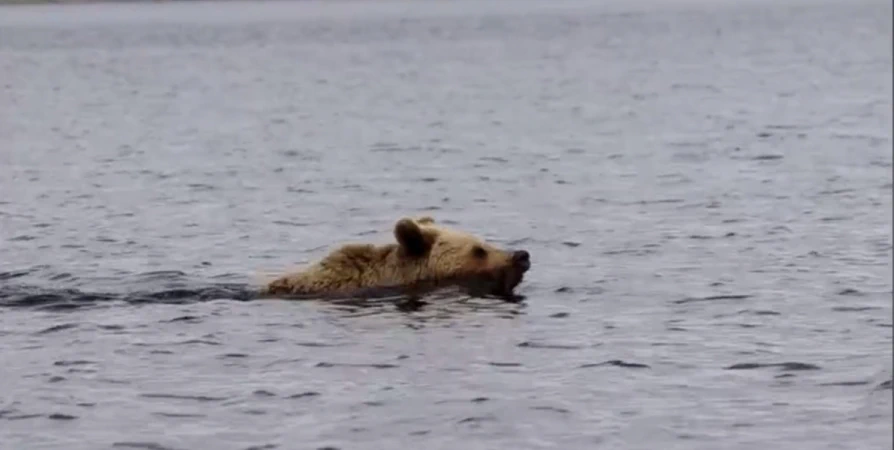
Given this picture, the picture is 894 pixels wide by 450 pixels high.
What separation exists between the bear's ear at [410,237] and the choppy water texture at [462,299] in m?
0.54

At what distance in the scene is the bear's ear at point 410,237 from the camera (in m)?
16.5

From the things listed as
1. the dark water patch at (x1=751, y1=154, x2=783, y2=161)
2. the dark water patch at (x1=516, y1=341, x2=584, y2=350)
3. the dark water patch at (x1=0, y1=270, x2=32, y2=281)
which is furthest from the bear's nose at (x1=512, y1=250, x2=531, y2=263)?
the dark water patch at (x1=751, y1=154, x2=783, y2=161)

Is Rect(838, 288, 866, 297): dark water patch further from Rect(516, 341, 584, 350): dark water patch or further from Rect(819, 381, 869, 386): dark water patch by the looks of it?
Rect(819, 381, 869, 386): dark water patch

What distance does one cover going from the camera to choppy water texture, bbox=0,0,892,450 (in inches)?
500

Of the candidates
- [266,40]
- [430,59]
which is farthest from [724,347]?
[266,40]

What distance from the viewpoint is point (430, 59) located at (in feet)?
313

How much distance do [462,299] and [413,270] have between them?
542mm

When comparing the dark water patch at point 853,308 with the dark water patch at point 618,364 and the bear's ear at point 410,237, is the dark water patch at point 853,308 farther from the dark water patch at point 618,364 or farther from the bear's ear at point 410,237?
the bear's ear at point 410,237

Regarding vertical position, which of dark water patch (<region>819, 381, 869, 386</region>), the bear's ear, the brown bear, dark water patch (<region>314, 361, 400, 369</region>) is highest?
the bear's ear

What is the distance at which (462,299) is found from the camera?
1684 centimetres

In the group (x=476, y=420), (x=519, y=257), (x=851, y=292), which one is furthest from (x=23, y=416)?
(x=851, y=292)

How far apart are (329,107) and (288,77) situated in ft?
75.2

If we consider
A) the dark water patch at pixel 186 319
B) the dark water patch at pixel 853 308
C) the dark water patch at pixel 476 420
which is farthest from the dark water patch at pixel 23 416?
the dark water patch at pixel 853 308

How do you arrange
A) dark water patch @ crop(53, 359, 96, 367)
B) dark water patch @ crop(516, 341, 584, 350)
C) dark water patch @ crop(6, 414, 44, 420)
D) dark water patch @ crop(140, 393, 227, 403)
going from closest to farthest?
dark water patch @ crop(6, 414, 44, 420) → dark water patch @ crop(140, 393, 227, 403) → dark water patch @ crop(53, 359, 96, 367) → dark water patch @ crop(516, 341, 584, 350)
